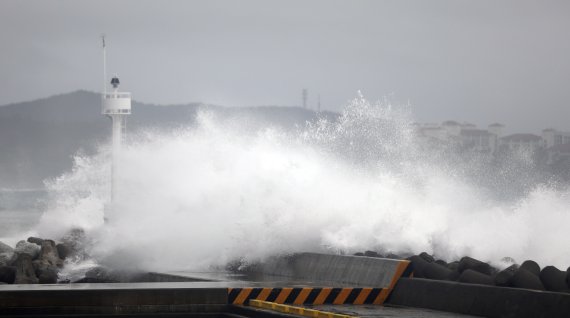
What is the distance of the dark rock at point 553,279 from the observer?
14.9 metres

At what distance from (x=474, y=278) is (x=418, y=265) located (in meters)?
1.05

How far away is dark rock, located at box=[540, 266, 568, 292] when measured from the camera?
585 inches

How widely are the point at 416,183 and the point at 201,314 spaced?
12.9m

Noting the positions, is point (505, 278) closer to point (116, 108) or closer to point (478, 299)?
point (478, 299)

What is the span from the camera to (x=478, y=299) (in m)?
14.8

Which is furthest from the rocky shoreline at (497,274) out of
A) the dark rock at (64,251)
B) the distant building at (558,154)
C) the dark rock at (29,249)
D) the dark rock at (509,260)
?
the distant building at (558,154)

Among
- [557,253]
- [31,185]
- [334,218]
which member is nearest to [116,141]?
[334,218]

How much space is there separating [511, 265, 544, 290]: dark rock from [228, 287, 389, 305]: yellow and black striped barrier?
224cm

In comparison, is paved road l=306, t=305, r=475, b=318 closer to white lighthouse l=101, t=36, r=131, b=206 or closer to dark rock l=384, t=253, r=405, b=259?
dark rock l=384, t=253, r=405, b=259

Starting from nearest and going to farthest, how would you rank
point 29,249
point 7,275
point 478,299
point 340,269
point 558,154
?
point 478,299 → point 340,269 → point 7,275 → point 29,249 → point 558,154

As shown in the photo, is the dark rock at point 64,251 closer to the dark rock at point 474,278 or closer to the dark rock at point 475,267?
the dark rock at point 475,267

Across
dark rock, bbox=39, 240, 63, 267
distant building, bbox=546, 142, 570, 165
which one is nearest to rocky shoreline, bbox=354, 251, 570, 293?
dark rock, bbox=39, 240, 63, 267

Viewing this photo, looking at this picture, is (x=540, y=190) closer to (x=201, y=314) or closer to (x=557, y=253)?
(x=557, y=253)

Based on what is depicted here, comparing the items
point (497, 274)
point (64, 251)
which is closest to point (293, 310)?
point (497, 274)
